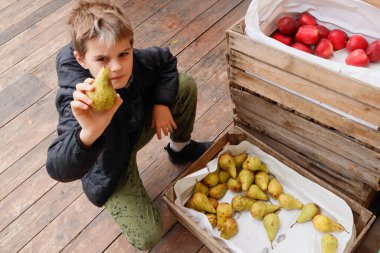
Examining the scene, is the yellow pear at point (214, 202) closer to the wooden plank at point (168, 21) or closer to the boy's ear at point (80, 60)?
the boy's ear at point (80, 60)

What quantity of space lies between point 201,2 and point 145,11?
1.12ft

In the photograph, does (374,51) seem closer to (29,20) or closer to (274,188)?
(274,188)

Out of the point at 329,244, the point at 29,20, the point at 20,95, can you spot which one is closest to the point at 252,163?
the point at 329,244

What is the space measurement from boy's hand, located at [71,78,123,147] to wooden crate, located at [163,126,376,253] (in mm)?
480

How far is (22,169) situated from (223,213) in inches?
37.7

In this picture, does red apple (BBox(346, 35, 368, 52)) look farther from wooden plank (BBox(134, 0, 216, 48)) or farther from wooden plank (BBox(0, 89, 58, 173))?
wooden plank (BBox(0, 89, 58, 173))

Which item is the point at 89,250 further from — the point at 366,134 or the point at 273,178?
the point at 366,134

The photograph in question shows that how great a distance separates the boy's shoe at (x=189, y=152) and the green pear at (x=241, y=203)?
30 centimetres

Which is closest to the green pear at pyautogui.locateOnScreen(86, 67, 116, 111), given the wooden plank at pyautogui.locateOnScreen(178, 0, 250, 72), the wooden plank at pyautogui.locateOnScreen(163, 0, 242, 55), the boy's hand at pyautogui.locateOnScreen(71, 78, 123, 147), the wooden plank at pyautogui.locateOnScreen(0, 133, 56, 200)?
the boy's hand at pyautogui.locateOnScreen(71, 78, 123, 147)

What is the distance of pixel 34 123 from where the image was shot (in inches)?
78.7

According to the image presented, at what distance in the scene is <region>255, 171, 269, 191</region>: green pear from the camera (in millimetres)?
1500

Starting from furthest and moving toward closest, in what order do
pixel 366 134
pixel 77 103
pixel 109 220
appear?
pixel 109 220
pixel 366 134
pixel 77 103

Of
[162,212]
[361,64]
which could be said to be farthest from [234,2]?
[162,212]

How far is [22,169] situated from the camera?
1.83 m
